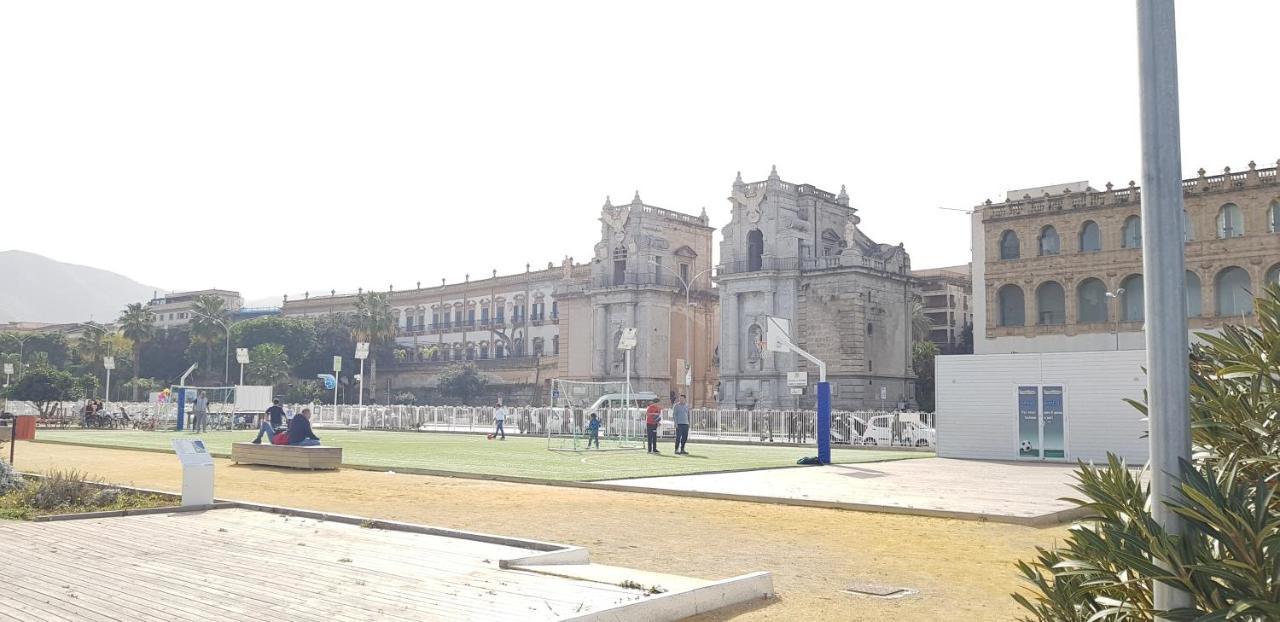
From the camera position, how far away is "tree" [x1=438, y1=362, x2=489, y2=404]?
299 feet

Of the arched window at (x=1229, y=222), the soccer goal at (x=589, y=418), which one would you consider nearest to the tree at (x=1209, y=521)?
the soccer goal at (x=589, y=418)

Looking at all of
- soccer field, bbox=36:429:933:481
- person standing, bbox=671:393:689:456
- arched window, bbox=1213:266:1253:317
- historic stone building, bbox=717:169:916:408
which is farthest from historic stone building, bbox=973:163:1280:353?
person standing, bbox=671:393:689:456

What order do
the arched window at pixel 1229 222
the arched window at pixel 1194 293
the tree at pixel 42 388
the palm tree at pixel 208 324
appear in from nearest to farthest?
1. the arched window at pixel 1229 222
2. the arched window at pixel 1194 293
3. the tree at pixel 42 388
4. the palm tree at pixel 208 324

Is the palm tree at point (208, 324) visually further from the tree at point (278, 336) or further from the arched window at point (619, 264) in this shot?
the arched window at point (619, 264)

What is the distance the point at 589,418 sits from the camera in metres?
36.8

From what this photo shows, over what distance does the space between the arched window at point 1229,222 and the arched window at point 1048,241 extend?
816 centimetres

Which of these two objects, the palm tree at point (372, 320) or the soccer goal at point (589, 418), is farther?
the palm tree at point (372, 320)

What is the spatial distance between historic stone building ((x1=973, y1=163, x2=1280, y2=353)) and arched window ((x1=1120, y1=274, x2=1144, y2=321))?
5cm

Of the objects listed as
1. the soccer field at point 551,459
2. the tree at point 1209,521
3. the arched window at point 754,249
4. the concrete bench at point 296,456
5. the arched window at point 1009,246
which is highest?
the arched window at point 754,249

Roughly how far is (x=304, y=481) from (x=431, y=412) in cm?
4133

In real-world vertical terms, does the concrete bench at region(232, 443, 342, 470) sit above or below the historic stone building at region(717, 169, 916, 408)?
below

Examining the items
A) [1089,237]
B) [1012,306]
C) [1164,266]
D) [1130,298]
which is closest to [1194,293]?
[1130,298]

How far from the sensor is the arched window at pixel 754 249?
2724 inches

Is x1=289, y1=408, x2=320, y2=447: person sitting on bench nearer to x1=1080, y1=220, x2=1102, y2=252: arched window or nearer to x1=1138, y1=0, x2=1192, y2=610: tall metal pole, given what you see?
x1=1138, y1=0, x2=1192, y2=610: tall metal pole
